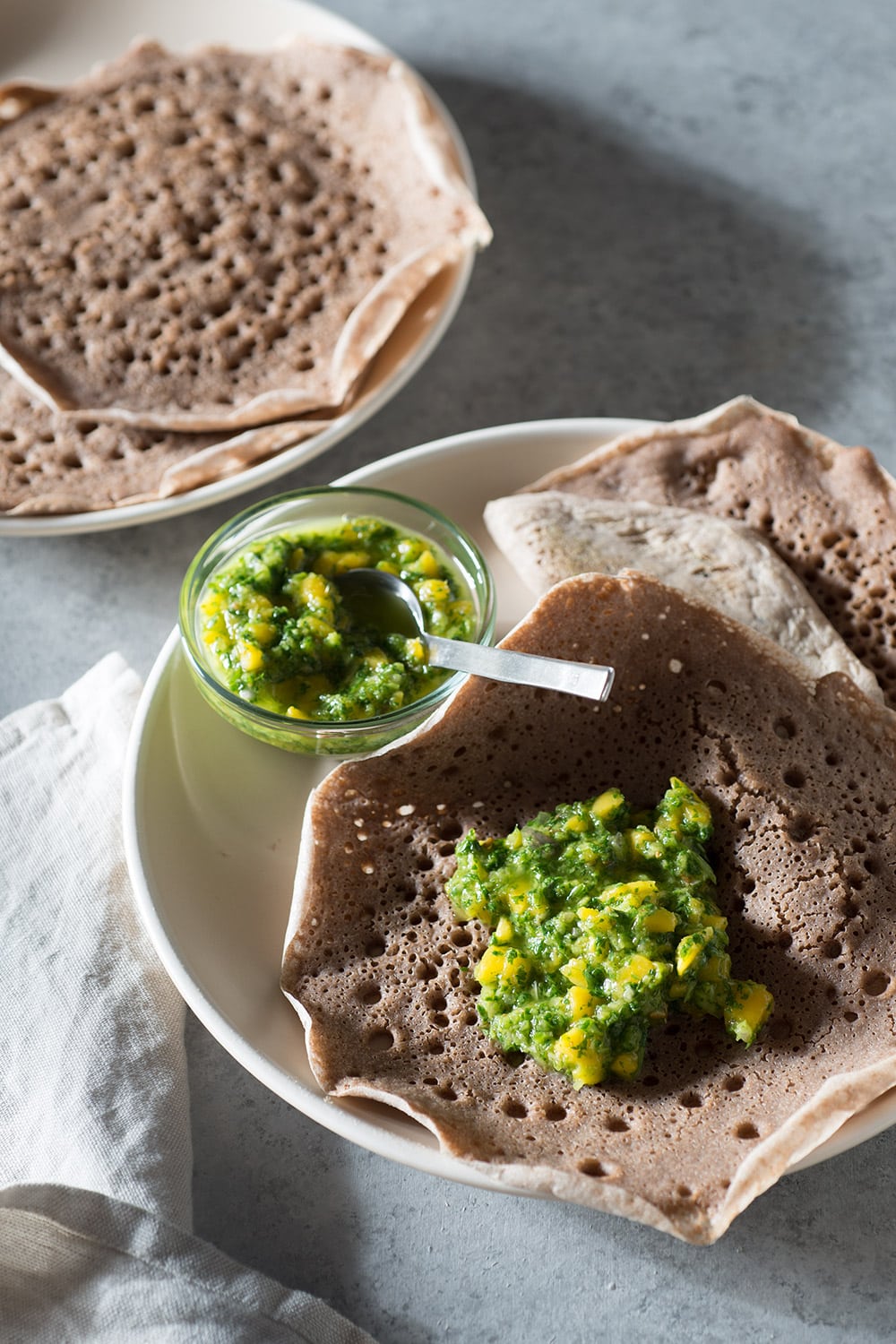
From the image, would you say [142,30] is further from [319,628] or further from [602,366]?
[319,628]

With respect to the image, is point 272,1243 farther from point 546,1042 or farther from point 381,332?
point 381,332

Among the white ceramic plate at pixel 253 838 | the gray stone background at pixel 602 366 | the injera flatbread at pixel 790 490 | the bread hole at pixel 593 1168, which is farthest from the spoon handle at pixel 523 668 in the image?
the gray stone background at pixel 602 366

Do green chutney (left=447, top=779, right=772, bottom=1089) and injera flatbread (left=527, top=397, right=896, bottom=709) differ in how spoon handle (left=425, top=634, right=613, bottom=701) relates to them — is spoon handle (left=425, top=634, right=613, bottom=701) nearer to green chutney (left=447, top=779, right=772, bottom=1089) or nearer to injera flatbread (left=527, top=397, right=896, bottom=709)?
green chutney (left=447, top=779, right=772, bottom=1089)

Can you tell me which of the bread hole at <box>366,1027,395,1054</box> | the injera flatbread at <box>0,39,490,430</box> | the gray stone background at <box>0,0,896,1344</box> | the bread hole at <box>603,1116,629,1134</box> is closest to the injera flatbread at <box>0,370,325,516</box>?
the injera flatbread at <box>0,39,490,430</box>

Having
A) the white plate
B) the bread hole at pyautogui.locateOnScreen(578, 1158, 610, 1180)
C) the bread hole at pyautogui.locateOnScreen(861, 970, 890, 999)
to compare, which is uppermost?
the white plate

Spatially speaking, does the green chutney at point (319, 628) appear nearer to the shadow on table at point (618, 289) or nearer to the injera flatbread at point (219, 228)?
the injera flatbread at point (219, 228)

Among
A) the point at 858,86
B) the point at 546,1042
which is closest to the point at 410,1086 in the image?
the point at 546,1042
